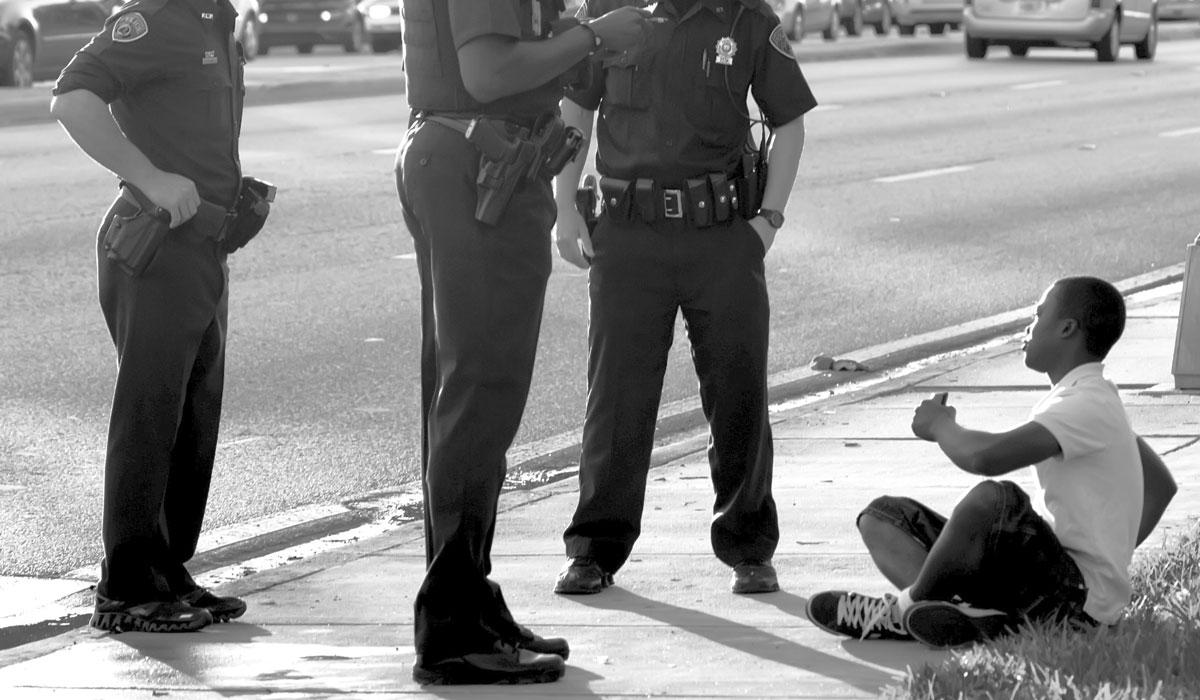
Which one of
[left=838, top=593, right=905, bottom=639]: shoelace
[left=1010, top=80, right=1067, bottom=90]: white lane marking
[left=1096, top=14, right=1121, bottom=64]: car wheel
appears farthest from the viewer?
[left=1096, top=14, right=1121, bottom=64]: car wheel

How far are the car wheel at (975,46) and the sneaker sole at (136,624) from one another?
1161 inches

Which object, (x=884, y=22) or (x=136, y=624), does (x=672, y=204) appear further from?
(x=884, y=22)

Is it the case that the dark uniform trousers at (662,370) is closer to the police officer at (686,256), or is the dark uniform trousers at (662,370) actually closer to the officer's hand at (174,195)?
the police officer at (686,256)

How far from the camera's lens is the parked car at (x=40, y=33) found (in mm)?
23703

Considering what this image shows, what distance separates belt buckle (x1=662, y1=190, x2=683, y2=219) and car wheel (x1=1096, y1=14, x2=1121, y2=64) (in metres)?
28.3

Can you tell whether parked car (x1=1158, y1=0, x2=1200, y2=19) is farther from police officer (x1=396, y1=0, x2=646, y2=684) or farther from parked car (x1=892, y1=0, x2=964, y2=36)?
police officer (x1=396, y1=0, x2=646, y2=684)

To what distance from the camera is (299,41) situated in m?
36.3

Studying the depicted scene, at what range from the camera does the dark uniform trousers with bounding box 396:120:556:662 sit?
4574 millimetres

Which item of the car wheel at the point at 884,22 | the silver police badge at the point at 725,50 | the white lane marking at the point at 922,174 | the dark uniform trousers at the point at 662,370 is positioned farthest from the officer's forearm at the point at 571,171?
the car wheel at the point at 884,22

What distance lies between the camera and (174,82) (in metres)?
5.21

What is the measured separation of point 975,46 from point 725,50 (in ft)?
95.1

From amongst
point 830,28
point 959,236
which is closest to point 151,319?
point 959,236

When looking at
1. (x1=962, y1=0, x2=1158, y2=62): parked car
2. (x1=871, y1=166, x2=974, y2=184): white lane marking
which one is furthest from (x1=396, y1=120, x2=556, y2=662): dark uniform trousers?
(x1=962, y1=0, x2=1158, y2=62): parked car

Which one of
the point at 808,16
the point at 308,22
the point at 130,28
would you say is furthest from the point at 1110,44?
the point at 130,28
